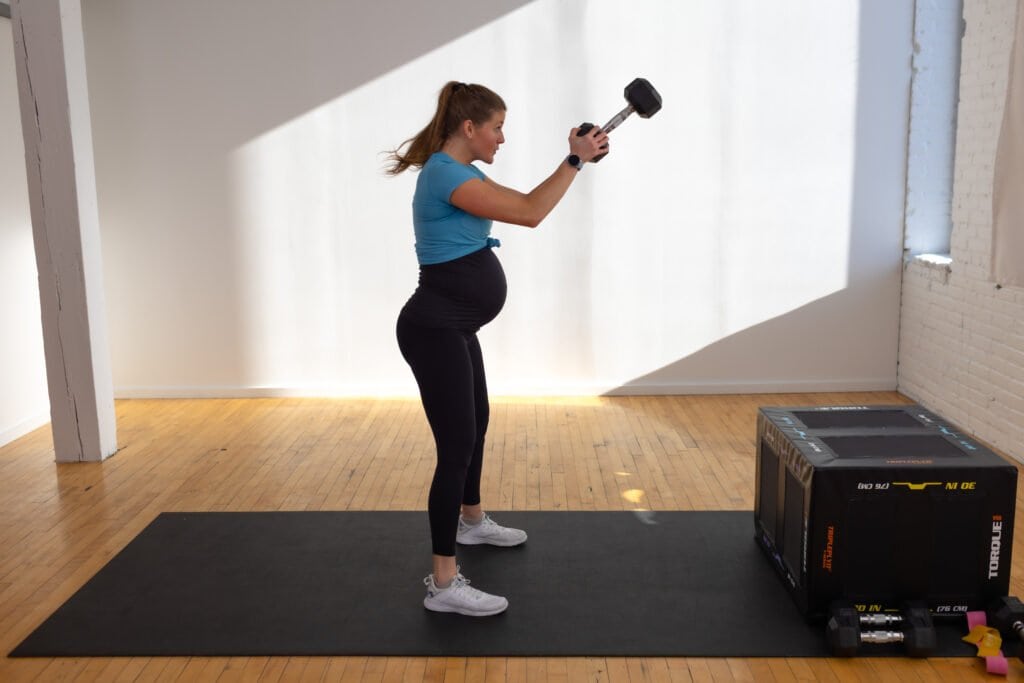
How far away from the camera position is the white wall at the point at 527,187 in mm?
5289

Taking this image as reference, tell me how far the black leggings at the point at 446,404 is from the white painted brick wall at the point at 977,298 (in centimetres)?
258

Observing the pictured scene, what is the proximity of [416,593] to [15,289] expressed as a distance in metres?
3.02

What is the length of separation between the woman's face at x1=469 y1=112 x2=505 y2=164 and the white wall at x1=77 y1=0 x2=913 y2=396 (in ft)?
8.68

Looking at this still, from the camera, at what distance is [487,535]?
331 centimetres

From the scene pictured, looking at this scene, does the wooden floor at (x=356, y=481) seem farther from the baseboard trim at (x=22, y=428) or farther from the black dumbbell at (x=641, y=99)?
the black dumbbell at (x=641, y=99)

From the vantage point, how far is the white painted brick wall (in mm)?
4246

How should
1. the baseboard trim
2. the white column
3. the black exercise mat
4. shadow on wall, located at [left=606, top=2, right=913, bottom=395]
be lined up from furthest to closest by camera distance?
1. shadow on wall, located at [left=606, top=2, right=913, bottom=395]
2. the baseboard trim
3. the white column
4. the black exercise mat

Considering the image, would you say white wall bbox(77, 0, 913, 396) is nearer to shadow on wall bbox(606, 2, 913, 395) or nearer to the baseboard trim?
shadow on wall bbox(606, 2, 913, 395)

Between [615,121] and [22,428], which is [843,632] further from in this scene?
[22,428]

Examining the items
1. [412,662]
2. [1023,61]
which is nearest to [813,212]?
[1023,61]

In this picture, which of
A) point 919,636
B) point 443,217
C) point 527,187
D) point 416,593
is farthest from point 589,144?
point 527,187

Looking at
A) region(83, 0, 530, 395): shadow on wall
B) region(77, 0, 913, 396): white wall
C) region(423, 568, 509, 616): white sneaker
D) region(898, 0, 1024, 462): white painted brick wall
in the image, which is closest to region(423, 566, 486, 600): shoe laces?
region(423, 568, 509, 616): white sneaker

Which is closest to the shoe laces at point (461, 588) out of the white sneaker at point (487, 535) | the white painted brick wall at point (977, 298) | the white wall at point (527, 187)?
the white sneaker at point (487, 535)

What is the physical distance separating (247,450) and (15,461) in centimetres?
98
